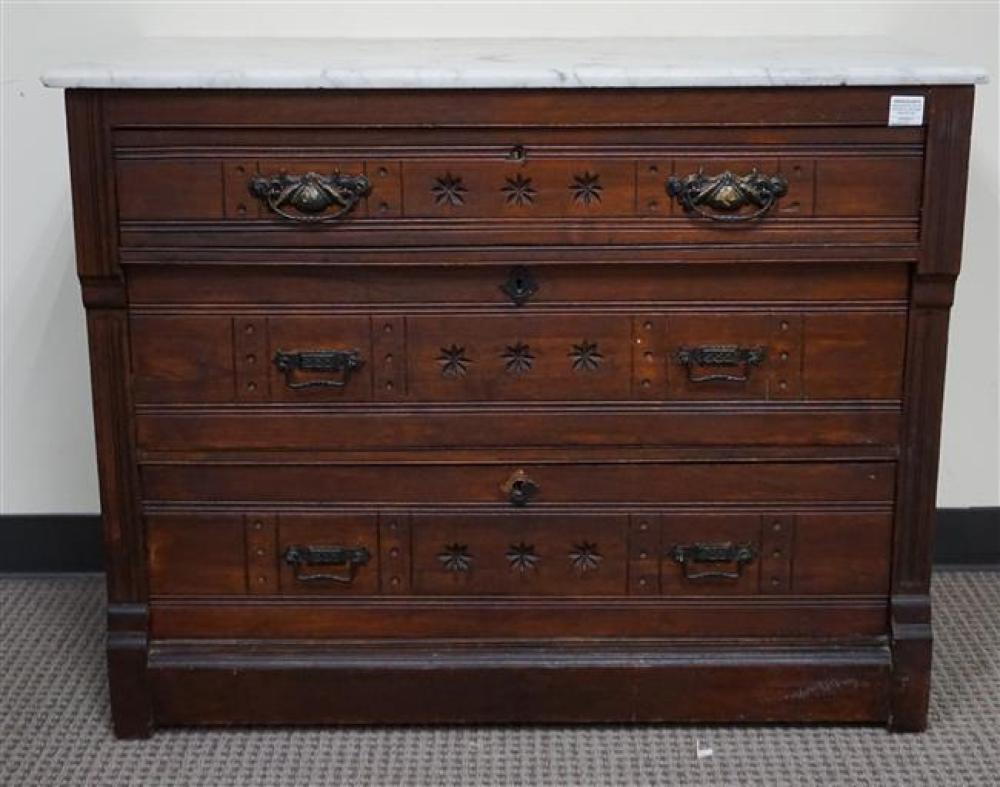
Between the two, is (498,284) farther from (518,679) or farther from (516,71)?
(518,679)

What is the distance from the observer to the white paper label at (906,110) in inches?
76.0

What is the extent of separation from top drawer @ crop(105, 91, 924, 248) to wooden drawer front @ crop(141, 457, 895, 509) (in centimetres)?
30

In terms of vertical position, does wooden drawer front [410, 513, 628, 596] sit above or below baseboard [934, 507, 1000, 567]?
above

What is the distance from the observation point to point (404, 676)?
7.03 ft

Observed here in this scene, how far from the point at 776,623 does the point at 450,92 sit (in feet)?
2.73

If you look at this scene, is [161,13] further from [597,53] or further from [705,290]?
[705,290]

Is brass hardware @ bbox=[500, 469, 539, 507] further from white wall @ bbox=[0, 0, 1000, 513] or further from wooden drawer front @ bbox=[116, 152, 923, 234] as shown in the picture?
white wall @ bbox=[0, 0, 1000, 513]

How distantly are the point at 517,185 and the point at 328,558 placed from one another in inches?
22.0

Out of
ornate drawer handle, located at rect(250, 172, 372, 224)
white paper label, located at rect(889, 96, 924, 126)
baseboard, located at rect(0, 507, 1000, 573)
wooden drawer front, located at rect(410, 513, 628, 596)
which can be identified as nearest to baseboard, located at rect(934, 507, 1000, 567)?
baseboard, located at rect(0, 507, 1000, 573)

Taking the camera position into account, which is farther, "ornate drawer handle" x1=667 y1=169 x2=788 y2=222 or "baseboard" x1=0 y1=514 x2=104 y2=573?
"baseboard" x1=0 y1=514 x2=104 y2=573

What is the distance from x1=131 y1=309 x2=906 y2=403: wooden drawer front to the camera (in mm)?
2025

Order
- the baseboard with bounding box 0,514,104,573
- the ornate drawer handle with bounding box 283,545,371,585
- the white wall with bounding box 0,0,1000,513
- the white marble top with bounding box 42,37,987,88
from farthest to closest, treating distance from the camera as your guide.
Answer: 1. the baseboard with bounding box 0,514,104,573
2. the white wall with bounding box 0,0,1000,513
3. the ornate drawer handle with bounding box 283,545,371,585
4. the white marble top with bounding box 42,37,987,88

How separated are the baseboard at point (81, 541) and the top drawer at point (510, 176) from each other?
2.88 feet

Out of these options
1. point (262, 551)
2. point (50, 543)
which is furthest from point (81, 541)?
point (262, 551)
